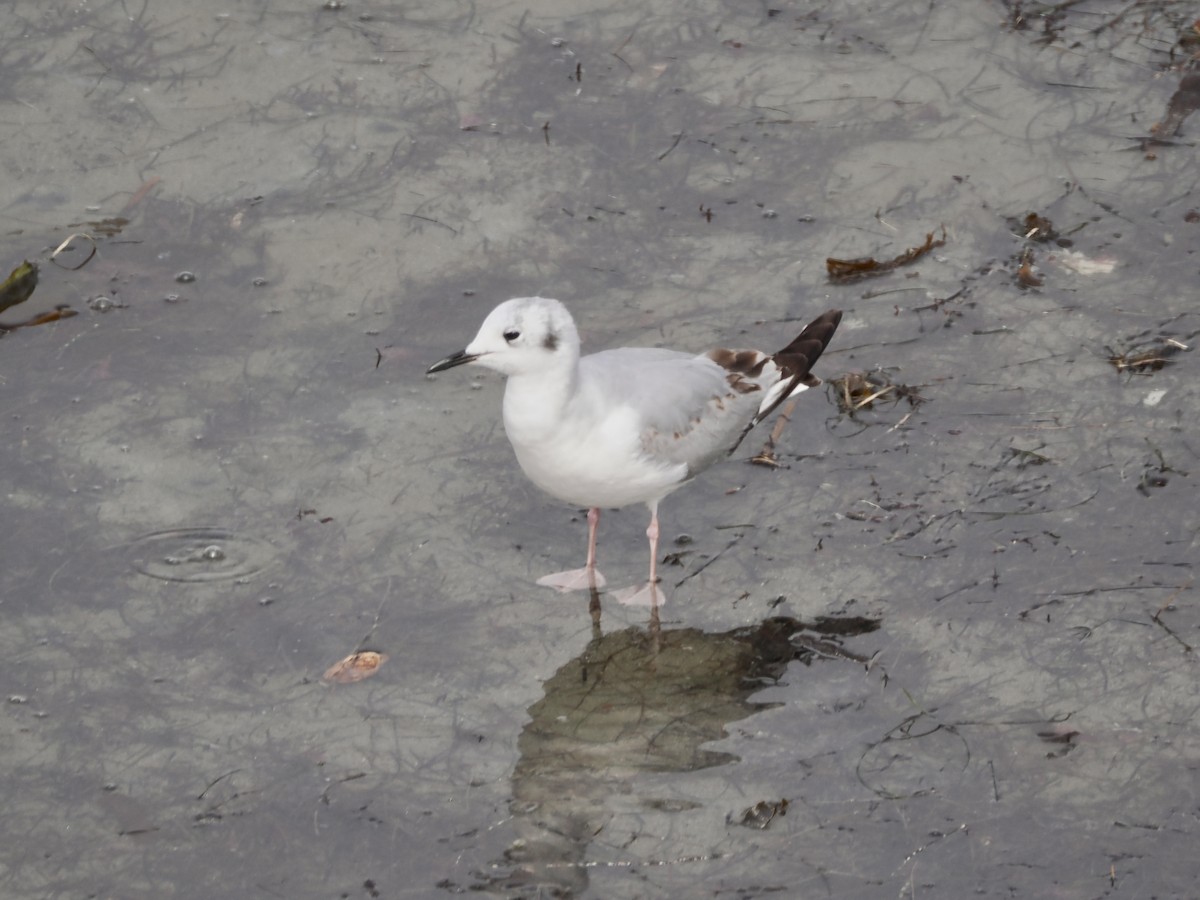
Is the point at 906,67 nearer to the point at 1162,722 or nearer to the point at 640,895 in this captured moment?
the point at 1162,722

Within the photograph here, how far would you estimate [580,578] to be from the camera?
5.56 metres

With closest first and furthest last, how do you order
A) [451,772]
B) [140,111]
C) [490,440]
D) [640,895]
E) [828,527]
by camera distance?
[640,895]
[451,772]
[828,527]
[490,440]
[140,111]

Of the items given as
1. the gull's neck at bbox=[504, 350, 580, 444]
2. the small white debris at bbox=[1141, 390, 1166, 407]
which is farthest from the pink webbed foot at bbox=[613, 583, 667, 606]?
the small white debris at bbox=[1141, 390, 1166, 407]

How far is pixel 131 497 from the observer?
227 inches

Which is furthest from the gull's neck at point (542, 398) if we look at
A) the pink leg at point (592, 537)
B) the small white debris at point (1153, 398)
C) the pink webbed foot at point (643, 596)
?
the small white debris at point (1153, 398)

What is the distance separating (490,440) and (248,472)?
92 centimetres

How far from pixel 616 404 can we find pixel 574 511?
0.77m

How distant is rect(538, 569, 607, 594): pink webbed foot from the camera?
5.54 m

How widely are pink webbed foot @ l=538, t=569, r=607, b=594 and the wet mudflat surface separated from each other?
0.16 feet

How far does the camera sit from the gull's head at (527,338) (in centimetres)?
506

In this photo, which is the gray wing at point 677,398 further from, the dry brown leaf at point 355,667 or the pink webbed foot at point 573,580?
the dry brown leaf at point 355,667

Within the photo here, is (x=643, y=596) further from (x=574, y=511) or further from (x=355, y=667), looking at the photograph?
(x=355, y=667)

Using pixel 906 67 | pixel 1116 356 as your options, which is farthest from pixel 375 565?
pixel 906 67

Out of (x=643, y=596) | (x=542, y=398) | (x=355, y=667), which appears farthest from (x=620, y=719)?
(x=542, y=398)
